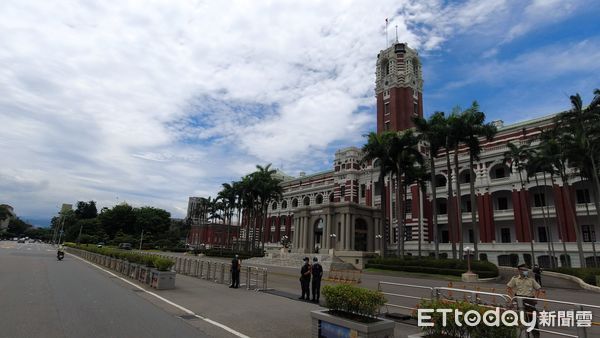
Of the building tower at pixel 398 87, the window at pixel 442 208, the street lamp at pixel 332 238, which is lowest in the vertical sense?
the street lamp at pixel 332 238

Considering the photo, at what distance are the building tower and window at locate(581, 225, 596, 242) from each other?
31.1m

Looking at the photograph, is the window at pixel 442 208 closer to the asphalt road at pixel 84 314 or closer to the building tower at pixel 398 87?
the building tower at pixel 398 87

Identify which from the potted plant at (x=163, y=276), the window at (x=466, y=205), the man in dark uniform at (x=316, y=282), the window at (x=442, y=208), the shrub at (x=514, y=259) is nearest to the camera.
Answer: the man in dark uniform at (x=316, y=282)

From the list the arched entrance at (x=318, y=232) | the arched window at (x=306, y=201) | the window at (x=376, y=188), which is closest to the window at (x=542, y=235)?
the window at (x=376, y=188)

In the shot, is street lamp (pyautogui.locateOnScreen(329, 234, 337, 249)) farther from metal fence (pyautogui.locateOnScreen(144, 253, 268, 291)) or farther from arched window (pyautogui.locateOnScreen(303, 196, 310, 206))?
metal fence (pyautogui.locateOnScreen(144, 253, 268, 291))

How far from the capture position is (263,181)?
65000 mm

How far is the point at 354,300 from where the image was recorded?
23.2 ft

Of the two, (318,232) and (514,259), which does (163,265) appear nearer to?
(514,259)

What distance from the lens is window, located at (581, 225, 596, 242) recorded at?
40.2m

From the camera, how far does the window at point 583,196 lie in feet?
136

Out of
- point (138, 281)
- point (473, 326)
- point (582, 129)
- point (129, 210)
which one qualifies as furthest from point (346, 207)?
point (129, 210)
